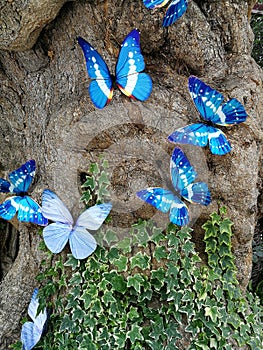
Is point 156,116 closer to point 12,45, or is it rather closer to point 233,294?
point 12,45

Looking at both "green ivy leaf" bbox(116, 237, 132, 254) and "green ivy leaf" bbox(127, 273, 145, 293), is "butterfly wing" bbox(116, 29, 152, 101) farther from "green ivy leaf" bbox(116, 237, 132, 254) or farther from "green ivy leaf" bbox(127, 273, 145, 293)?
"green ivy leaf" bbox(127, 273, 145, 293)

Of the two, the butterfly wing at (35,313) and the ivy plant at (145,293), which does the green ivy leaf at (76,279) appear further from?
the butterfly wing at (35,313)

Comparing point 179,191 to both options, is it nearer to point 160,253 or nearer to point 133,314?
point 160,253

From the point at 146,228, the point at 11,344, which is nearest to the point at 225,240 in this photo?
the point at 146,228

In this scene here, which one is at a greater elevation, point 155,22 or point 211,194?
point 155,22

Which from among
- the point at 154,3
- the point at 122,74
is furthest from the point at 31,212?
the point at 154,3

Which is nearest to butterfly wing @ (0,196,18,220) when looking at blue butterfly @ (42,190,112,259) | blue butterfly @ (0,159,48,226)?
blue butterfly @ (0,159,48,226)
